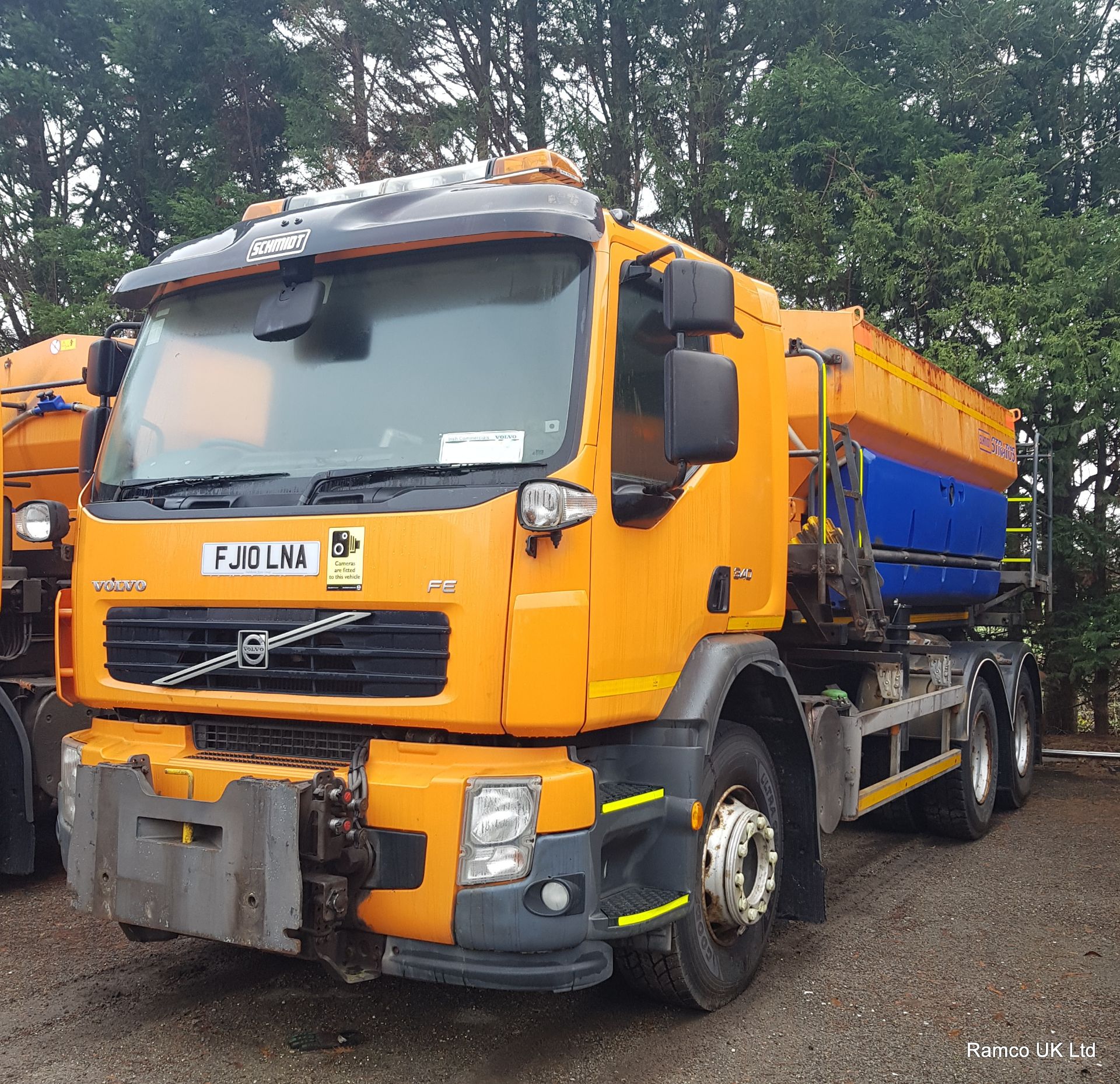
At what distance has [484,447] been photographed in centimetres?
350

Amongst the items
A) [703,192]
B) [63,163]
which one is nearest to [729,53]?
[703,192]

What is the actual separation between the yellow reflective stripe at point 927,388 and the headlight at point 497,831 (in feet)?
11.2

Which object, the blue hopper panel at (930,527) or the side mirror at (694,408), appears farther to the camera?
the blue hopper panel at (930,527)

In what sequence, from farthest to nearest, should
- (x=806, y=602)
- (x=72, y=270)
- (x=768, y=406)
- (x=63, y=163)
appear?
(x=63, y=163), (x=72, y=270), (x=806, y=602), (x=768, y=406)

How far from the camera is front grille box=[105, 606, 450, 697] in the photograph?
11.1 ft

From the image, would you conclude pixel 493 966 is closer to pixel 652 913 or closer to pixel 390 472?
pixel 652 913

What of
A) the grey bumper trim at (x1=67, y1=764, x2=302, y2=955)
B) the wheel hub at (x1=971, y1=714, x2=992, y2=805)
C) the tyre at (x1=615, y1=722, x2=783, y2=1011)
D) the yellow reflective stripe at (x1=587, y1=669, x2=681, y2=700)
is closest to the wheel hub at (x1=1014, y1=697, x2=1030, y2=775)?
the wheel hub at (x1=971, y1=714, x2=992, y2=805)

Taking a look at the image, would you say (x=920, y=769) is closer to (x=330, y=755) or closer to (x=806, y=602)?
(x=806, y=602)

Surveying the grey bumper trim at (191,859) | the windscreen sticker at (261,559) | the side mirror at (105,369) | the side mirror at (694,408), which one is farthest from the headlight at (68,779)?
the side mirror at (694,408)

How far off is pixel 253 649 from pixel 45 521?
133 cm

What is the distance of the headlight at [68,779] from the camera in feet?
12.7

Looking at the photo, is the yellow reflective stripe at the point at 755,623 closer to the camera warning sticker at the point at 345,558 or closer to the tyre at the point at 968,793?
the camera warning sticker at the point at 345,558

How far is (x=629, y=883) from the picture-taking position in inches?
146

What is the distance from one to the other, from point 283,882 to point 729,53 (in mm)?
14582
